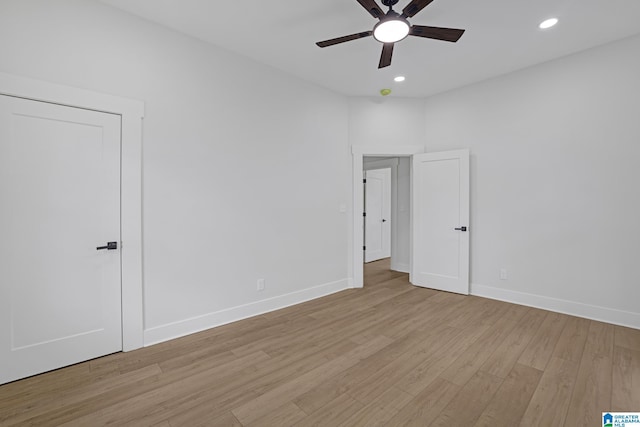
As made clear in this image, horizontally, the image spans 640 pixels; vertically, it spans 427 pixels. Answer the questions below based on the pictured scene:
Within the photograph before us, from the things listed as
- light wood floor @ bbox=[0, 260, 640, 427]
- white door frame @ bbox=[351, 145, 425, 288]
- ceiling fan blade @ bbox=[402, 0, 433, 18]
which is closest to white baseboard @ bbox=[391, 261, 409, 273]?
white door frame @ bbox=[351, 145, 425, 288]

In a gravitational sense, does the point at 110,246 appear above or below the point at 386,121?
below

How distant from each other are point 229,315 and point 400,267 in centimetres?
371

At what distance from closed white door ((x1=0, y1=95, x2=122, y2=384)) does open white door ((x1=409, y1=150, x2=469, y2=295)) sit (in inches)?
159

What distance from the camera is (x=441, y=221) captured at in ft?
14.5

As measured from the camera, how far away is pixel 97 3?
8.02ft

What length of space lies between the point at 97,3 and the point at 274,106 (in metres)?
1.85

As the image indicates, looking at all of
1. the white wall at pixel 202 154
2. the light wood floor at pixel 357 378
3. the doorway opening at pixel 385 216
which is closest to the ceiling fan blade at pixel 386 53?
the white wall at pixel 202 154

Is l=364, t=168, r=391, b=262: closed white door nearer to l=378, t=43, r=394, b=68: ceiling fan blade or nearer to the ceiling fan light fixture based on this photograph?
l=378, t=43, r=394, b=68: ceiling fan blade

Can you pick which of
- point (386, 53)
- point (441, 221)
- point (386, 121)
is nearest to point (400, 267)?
point (441, 221)

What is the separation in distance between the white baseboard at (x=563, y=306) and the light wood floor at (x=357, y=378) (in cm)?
13

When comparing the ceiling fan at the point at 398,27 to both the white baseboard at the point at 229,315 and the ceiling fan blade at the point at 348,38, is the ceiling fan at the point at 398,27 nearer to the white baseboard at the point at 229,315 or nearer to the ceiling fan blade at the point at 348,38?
the ceiling fan blade at the point at 348,38

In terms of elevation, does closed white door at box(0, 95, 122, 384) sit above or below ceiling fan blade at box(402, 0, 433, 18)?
below

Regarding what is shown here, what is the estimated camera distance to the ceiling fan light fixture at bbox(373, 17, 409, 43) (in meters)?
2.14

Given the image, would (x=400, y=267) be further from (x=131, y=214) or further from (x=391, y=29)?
(x=131, y=214)
